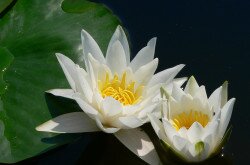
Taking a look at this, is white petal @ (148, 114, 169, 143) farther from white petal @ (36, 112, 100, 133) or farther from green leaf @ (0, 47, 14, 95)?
green leaf @ (0, 47, 14, 95)

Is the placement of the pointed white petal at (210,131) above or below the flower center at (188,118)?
above

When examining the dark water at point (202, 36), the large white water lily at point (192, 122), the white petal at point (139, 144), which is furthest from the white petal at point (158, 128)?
the dark water at point (202, 36)

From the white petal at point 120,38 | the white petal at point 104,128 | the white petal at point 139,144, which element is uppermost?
the white petal at point 120,38

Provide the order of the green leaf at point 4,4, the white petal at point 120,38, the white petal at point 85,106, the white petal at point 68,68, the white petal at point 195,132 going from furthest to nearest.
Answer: the green leaf at point 4,4 → the white petal at point 120,38 → the white petal at point 68,68 → the white petal at point 85,106 → the white petal at point 195,132

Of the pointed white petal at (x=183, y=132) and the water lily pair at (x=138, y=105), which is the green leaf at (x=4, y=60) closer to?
the water lily pair at (x=138, y=105)

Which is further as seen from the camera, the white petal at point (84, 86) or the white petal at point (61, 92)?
the white petal at point (61, 92)

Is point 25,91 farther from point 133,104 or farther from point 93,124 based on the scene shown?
point 133,104

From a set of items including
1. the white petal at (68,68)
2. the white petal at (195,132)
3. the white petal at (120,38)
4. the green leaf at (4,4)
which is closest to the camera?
the white petal at (195,132)

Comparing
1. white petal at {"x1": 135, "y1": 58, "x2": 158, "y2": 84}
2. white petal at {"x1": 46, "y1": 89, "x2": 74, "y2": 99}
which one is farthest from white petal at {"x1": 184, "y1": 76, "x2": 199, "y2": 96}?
white petal at {"x1": 46, "y1": 89, "x2": 74, "y2": 99}
